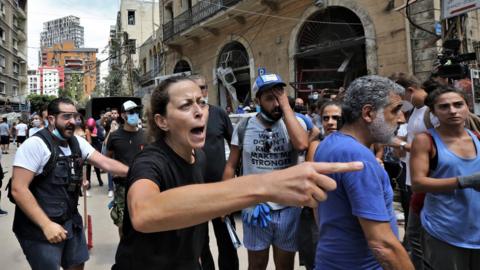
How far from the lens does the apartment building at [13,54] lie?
39500 millimetres

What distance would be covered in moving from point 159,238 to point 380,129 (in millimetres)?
1230

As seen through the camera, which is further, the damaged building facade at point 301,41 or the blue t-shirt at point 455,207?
the damaged building facade at point 301,41

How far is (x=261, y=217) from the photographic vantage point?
9.92 ft

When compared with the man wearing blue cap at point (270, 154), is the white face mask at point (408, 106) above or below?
above

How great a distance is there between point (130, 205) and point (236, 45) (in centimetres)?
1809

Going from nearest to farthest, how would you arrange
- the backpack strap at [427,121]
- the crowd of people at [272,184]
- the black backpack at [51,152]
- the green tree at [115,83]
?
1. the crowd of people at [272,184]
2. the black backpack at [51,152]
3. the backpack strap at [427,121]
4. the green tree at [115,83]

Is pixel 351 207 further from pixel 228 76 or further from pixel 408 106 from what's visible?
pixel 228 76

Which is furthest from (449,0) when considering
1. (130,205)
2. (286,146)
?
(130,205)

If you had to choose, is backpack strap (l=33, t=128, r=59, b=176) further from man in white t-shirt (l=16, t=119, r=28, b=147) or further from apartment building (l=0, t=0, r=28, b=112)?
apartment building (l=0, t=0, r=28, b=112)

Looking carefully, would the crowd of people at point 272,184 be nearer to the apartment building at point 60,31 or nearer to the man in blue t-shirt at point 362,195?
the man in blue t-shirt at point 362,195

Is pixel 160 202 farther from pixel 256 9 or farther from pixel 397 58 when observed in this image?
pixel 256 9

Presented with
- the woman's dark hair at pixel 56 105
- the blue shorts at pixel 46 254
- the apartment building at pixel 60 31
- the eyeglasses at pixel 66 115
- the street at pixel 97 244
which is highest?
the apartment building at pixel 60 31

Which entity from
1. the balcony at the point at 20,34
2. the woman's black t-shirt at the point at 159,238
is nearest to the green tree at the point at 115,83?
the balcony at the point at 20,34

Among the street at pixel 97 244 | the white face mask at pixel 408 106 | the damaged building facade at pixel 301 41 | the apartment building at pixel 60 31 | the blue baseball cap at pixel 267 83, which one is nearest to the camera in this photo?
the blue baseball cap at pixel 267 83
